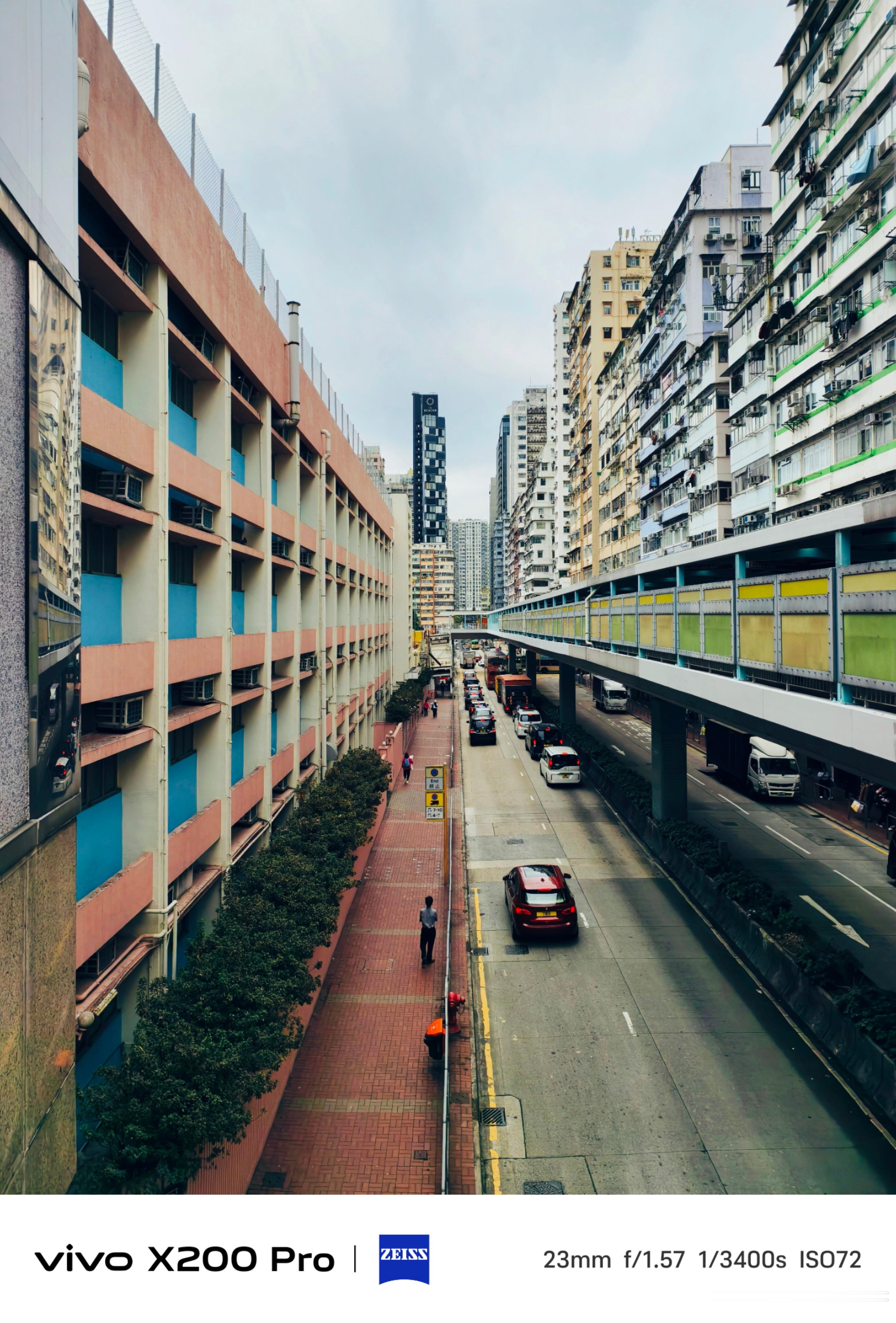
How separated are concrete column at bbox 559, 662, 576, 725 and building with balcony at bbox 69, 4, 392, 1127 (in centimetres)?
2347

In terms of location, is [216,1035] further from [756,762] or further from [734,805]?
[756,762]

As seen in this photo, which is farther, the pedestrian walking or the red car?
the red car

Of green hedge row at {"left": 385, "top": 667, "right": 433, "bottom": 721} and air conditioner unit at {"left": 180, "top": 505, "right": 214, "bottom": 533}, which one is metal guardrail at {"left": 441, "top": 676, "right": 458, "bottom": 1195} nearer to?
air conditioner unit at {"left": 180, "top": 505, "right": 214, "bottom": 533}

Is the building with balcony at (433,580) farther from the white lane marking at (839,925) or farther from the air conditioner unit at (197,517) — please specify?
the air conditioner unit at (197,517)

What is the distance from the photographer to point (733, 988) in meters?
12.6

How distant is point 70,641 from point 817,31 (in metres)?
39.1

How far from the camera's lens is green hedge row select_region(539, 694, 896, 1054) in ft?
32.2

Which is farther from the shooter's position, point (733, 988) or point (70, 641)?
point (733, 988)

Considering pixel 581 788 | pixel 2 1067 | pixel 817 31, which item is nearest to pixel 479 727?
pixel 581 788

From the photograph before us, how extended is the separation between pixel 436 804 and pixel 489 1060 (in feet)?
27.2

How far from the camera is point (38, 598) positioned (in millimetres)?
4359

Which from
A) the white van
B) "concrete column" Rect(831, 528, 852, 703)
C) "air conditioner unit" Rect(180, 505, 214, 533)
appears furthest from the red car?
the white van

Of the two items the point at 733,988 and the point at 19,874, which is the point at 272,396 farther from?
the point at 733,988

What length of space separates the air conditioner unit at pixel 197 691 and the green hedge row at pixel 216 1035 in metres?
3.14
